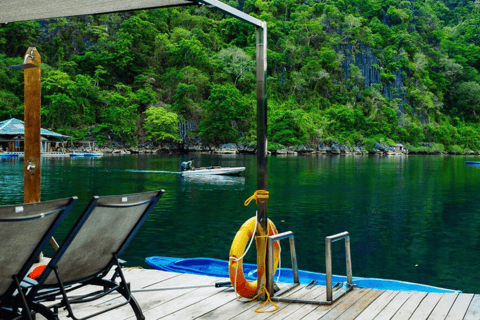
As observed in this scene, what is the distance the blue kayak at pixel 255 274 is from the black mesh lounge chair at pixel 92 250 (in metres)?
2.48

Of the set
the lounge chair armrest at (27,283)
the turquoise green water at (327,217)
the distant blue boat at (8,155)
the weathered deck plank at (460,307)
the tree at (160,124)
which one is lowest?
the turquoise green water at (327,217)

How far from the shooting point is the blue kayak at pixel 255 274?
5.28 meters

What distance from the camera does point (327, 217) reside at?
49.8 ft

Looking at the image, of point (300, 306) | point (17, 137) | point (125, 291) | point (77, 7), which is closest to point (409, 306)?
point (300, 306)

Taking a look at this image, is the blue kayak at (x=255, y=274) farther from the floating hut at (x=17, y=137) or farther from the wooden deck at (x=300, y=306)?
the floating hut at (x=17, y=137)

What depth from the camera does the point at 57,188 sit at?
71.1 ft

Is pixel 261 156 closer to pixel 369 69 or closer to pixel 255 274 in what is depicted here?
pixel 255 274

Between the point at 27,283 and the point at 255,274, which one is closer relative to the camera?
the point at 27,283

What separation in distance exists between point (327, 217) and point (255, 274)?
10206 millimetres

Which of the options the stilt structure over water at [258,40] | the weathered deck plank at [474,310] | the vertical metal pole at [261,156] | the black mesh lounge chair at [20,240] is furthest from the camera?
the vertical metal pole at [261,156]

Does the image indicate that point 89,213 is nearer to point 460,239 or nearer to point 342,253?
point 342,253

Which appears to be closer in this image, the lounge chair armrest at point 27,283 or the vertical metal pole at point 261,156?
the lounge chair armrest at point 27,283

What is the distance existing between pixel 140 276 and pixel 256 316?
1.38m

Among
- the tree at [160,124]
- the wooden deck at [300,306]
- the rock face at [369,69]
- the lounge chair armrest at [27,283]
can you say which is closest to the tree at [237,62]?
the tree at [160,124]
